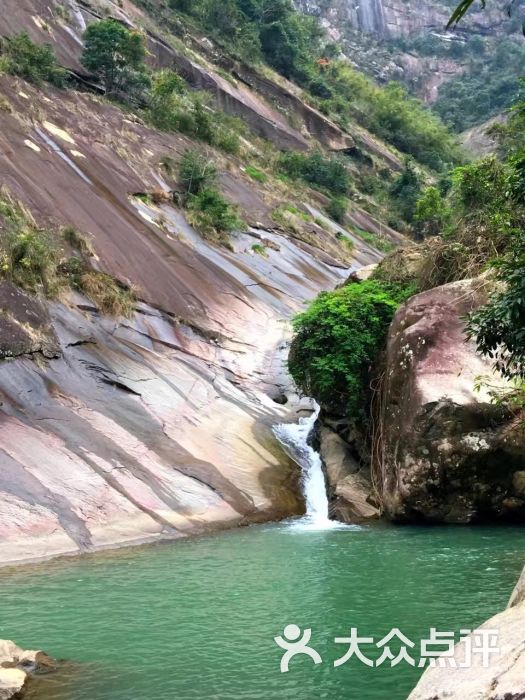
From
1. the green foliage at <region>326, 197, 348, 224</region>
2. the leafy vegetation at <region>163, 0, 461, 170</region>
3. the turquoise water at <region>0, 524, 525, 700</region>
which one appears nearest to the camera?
the turquoise water at <region>0, 524, 525, 700</region>

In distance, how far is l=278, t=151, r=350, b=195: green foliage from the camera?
4431 cm

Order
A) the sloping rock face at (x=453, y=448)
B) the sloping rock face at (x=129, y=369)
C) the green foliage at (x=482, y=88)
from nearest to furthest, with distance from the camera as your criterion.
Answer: the sloping rock face at (x=129, y=369) → the sloping rock face at (x=453, y=448) → the green foliage at (x=482, y=88)

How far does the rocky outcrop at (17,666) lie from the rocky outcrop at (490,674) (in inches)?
140

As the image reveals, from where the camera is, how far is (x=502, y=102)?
9588 centimetres

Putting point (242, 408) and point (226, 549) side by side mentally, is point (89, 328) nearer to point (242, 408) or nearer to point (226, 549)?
point (242, 408)

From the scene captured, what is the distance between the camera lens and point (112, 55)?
3306 cm

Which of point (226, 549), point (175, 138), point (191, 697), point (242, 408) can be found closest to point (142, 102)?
point (175, 138)

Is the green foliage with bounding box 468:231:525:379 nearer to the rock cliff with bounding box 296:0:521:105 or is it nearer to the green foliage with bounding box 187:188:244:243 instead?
the green foliage with bounding box 187:188:244:243

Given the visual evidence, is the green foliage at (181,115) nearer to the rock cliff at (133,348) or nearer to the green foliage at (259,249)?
the rock cliff at (133,348)

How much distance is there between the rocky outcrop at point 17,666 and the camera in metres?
5.85

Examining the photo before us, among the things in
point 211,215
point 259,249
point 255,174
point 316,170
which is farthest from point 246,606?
point 316,170

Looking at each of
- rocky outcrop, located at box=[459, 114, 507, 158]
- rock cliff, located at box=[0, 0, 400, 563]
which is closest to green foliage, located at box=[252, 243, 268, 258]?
rock cliff, located at box=[0, 0, 400, 563]

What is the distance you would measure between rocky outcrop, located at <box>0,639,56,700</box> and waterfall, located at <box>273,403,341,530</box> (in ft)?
25.3

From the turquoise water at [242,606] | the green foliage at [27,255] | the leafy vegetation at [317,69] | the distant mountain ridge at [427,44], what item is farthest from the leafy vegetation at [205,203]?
the distant mountain ridge at [427,44]
